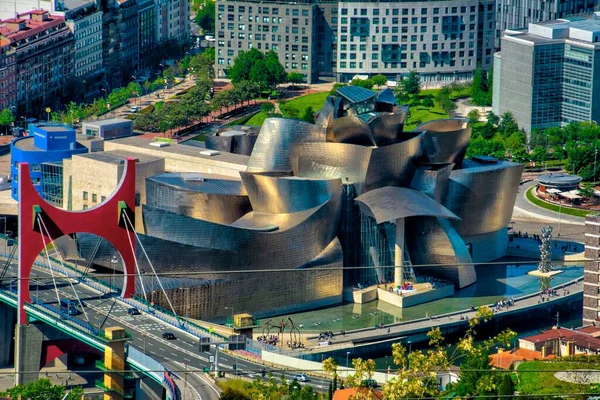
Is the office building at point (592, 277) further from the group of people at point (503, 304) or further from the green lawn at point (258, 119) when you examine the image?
the green lawn at point (258, 119)

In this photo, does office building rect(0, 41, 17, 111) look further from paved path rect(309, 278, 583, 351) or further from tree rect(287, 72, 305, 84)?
paved path rect(309, 278, 583, 351)

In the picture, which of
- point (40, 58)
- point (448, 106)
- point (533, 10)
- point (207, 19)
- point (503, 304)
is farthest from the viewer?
point (207, 19)

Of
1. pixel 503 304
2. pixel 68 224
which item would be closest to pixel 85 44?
→ pixel 68 224

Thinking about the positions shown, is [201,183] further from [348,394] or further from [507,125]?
[507,125]

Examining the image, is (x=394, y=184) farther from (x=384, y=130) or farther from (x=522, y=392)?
(x=522, y=392)

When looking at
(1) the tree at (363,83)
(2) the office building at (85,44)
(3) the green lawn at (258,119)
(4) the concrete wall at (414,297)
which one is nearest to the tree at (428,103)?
(1) the tree at (363,83)

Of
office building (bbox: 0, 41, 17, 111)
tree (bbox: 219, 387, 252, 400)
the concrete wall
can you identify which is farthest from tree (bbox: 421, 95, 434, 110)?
tree (bbox: 219, 387, 252, 400)

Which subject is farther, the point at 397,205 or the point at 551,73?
the point at 551,73
